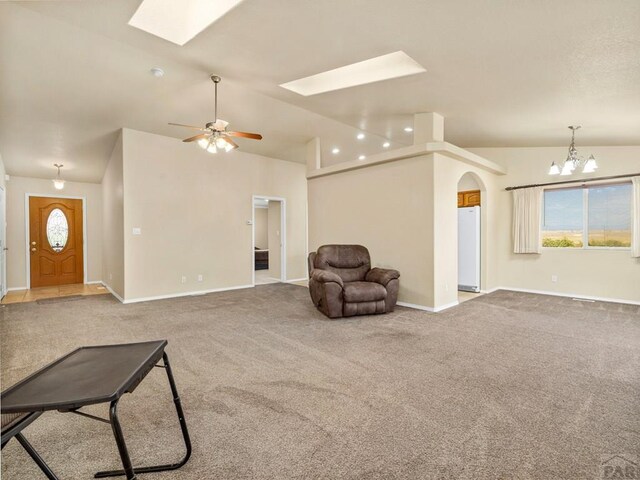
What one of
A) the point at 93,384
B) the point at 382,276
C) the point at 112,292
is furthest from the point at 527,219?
the point at 112,292

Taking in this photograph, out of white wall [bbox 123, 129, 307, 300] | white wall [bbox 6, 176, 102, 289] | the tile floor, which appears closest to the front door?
white wall [bbox 6, 176, 102, 289]

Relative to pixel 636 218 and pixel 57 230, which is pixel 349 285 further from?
pixel 57 230

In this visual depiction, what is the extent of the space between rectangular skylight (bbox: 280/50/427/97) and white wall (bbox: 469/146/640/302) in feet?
12.4

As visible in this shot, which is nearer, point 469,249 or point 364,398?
point 364,398

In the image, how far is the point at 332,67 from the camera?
3391 mm

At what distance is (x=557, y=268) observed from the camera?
5703mm

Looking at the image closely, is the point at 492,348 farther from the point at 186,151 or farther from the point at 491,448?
the point at 186,151

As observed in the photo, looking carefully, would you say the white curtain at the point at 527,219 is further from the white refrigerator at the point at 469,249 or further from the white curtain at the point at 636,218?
the white curtain at the point at 636,218

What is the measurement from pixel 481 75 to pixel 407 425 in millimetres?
3363

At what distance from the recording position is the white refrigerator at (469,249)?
6074 millimetres

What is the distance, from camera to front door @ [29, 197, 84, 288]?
7477mm

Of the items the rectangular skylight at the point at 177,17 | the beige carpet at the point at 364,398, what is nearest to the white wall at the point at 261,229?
the beige carpet at the point at 364,398

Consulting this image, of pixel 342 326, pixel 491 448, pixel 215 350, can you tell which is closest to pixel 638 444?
pixel 491 448

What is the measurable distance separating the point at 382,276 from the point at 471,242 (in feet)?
8.92
